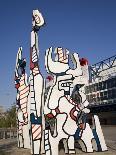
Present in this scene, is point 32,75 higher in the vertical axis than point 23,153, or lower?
higher

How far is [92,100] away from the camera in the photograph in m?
76.6

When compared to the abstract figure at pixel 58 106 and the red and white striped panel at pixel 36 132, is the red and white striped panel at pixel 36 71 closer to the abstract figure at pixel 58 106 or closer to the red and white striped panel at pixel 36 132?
the abstract figure at pixel 58 106

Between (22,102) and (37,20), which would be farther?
(22,102)

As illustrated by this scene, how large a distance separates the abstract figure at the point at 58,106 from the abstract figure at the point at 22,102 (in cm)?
262

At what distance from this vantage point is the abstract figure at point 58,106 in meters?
19.8

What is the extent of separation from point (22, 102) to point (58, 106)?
174 inches

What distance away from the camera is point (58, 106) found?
20141 mm

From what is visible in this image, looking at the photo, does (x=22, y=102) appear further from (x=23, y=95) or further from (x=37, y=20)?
(x=37, y=20)

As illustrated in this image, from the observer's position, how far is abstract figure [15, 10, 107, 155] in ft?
64.8

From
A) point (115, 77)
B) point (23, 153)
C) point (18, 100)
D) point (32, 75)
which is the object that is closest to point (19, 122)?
point (18, 100)

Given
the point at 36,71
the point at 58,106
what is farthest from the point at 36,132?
the point at 36,71

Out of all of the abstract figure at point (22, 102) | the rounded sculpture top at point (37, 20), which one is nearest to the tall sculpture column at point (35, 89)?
the rounded sculpture top at point (37, 20)

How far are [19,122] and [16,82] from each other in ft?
9.89

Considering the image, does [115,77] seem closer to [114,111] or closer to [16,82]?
[114,111]
